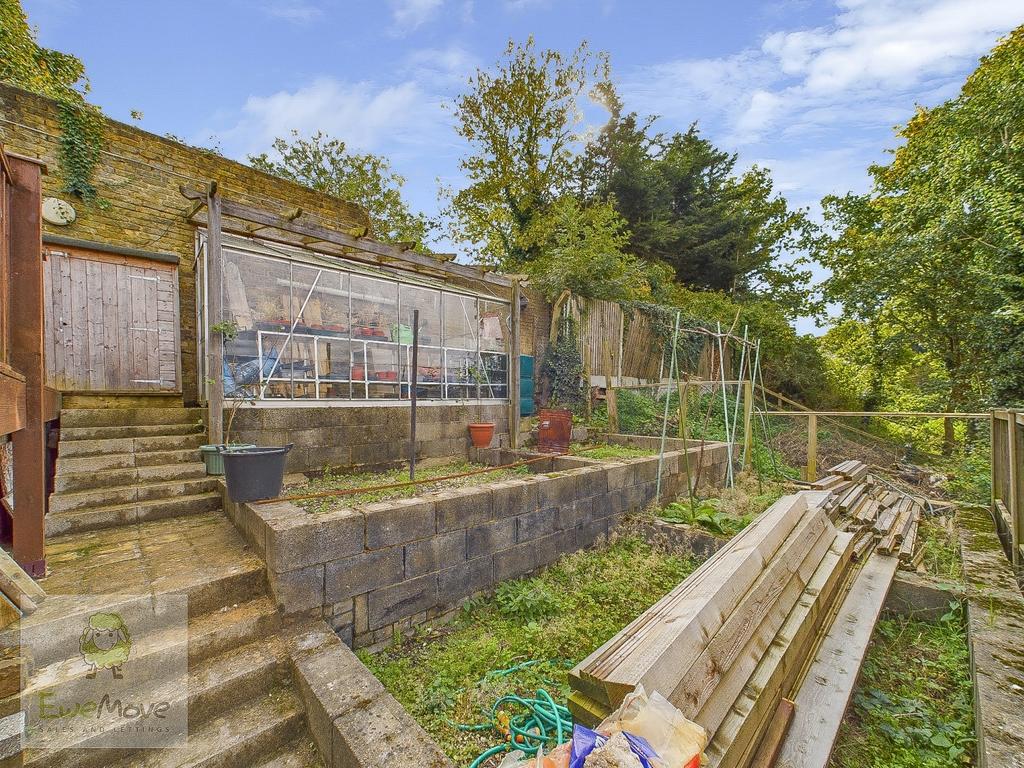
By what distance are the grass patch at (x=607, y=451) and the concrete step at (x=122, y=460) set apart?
16.2 feet

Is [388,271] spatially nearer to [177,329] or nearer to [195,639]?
[177,329]

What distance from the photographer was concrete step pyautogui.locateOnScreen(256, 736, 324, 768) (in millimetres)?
1957

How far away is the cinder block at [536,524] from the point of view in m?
3.96

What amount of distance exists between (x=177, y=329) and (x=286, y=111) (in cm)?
1142

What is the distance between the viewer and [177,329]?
632cm

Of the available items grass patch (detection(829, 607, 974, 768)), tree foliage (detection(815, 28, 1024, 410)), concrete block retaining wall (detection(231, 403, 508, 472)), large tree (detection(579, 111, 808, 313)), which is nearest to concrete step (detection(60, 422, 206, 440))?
concrete block retaining wall (detection(231, 403, 508, 472))

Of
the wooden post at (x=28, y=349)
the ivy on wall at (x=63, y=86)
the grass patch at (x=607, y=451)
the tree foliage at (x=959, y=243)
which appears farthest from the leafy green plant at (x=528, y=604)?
the tree foliage at (x=959, y=243)

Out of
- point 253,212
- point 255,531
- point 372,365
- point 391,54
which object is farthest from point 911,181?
point 255,531

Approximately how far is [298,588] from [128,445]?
3025 millimetres

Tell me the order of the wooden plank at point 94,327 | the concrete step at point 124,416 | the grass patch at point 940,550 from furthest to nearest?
the wooden plank at point 94,327 → the concrete step at point 124,416 → the grass patch at point 940,550

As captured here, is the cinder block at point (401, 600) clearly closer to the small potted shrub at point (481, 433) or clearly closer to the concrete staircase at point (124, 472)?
the concrete staircase at point (124, 472)

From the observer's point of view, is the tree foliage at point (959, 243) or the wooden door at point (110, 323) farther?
the tree foliage at point (959, 243)

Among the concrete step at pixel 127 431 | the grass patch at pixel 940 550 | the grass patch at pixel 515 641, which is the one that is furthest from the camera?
the concrete step at pixel 127 431

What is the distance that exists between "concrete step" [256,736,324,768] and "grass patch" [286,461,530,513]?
5.08 feet
